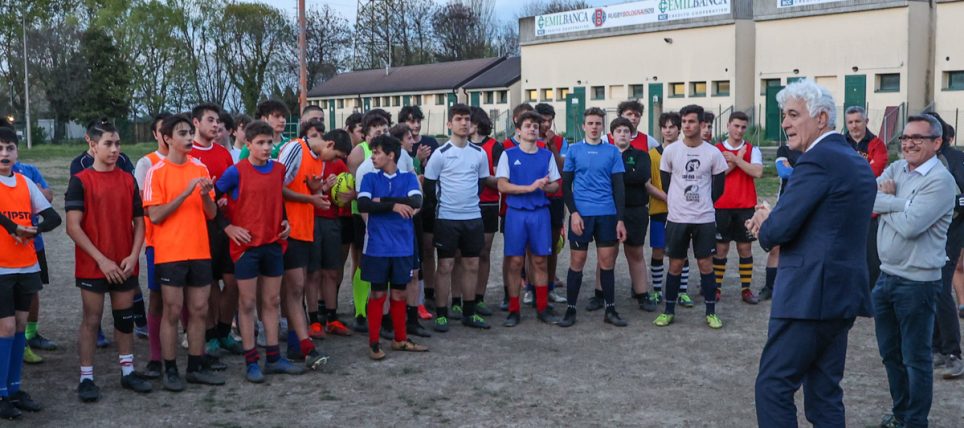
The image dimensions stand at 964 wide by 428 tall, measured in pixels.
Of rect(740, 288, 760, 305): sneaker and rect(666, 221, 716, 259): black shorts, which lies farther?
rect(740, 288, 760, 305): sneaker

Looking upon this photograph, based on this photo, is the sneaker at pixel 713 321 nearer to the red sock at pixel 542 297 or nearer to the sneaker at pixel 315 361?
the red sock at pixel 542 297

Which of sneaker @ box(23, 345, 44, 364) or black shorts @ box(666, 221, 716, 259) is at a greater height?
black shorts @ box(666, 221, 716, 259)

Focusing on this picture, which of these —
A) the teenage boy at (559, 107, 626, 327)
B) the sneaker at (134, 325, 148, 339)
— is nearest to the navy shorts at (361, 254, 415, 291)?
the teenage boy at (559, 107, 626, 327)

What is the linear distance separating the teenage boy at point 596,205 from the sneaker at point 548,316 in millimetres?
93

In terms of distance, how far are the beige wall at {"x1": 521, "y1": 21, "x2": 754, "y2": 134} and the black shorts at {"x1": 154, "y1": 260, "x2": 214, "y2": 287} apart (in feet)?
108

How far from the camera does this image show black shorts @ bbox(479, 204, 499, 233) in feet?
29.6

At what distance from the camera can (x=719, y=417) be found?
578 cm

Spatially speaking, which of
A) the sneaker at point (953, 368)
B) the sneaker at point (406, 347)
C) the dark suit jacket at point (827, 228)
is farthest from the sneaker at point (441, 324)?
the dark suit jacket at point (827, 228)

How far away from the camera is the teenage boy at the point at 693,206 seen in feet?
28.2

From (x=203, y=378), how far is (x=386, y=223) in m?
1.86

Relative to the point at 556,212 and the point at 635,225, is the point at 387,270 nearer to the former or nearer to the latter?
the point at 556,212

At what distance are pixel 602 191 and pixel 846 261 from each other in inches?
177

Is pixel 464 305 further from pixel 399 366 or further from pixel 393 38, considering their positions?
pixel 393 38

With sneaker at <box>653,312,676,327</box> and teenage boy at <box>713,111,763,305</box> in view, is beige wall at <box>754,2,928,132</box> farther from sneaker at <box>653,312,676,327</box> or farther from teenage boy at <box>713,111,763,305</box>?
sneaker at <box>653,312,676,327</box>
